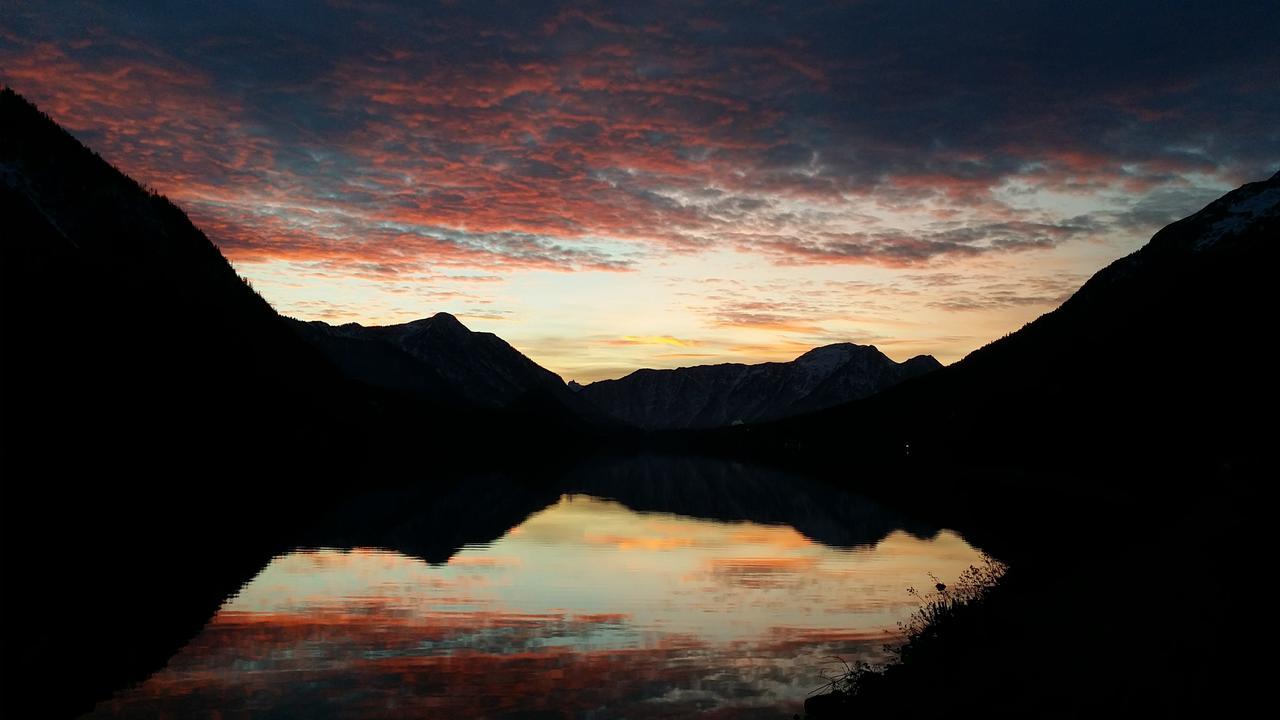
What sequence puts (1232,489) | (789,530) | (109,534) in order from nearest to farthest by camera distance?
1. (1232,489)
2. (109,534)
3. (789,530)

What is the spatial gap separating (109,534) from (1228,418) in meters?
131

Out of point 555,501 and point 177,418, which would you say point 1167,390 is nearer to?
point 555,501

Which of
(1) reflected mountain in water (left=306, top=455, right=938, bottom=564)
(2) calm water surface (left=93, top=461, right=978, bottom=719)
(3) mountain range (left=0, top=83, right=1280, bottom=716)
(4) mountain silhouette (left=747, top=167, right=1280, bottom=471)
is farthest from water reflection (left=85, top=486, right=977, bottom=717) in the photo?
(4) mountain silhouette (left=747, top=167, right=1280, bottom=471)

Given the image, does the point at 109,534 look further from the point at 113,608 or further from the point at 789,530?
the point at 789,530

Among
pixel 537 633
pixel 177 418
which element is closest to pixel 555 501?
pixel 177 418

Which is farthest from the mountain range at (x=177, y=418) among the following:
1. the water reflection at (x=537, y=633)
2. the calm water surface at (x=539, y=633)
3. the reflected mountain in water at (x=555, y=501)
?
the reflected mountain in water at (x=555, y=501)

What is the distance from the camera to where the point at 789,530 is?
7488 cm

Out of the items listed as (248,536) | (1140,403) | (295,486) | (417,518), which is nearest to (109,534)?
(248,536)

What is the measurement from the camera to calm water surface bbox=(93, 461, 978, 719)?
23.8m

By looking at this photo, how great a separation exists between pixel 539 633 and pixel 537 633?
75 mm

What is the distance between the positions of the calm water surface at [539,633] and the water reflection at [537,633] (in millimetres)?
97

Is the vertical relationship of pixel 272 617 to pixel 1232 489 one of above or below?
below

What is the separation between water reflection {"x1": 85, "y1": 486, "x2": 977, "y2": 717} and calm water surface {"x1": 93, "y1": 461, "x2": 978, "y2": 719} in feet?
0.32

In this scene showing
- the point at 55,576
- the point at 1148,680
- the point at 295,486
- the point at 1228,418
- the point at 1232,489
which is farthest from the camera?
the point at 1228,418
